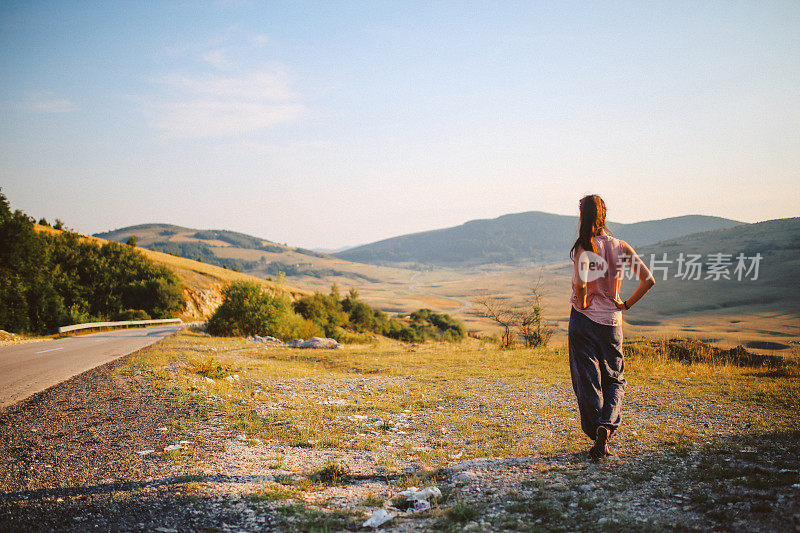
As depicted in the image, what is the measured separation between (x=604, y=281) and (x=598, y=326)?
540mm

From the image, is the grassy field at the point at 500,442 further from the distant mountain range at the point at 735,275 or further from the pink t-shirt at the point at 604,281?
the distant mountain range at the point at 735,275

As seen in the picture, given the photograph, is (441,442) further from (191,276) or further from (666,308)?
(666,308)

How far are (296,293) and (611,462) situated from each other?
5542cm

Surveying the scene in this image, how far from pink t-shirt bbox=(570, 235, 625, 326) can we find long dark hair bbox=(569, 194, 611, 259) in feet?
0.26

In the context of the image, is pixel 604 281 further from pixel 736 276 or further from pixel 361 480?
pixel 736 276

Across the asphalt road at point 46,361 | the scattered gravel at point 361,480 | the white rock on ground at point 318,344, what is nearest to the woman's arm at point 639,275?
the scattered gravel at point 361,480

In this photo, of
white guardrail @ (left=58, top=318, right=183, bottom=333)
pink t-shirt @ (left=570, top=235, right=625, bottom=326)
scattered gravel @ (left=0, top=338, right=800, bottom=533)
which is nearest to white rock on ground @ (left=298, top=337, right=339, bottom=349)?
white guardrail @ (left=58, top=318, right=183, bottom=333)

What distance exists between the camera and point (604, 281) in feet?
16.4

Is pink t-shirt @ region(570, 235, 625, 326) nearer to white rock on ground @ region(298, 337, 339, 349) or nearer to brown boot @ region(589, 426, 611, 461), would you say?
brown boot @ region(589, 426, 611, 461)

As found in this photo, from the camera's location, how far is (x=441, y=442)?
6164 millimetres

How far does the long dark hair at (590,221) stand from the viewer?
5.11 metres

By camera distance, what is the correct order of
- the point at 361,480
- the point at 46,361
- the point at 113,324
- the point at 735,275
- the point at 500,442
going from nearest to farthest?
the point at 361,480
the point at 500,442
the point at 46,361
the point at 113,324
the point at 735,275

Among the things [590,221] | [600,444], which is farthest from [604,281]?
[600,444]

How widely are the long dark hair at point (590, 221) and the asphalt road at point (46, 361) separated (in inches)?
384
